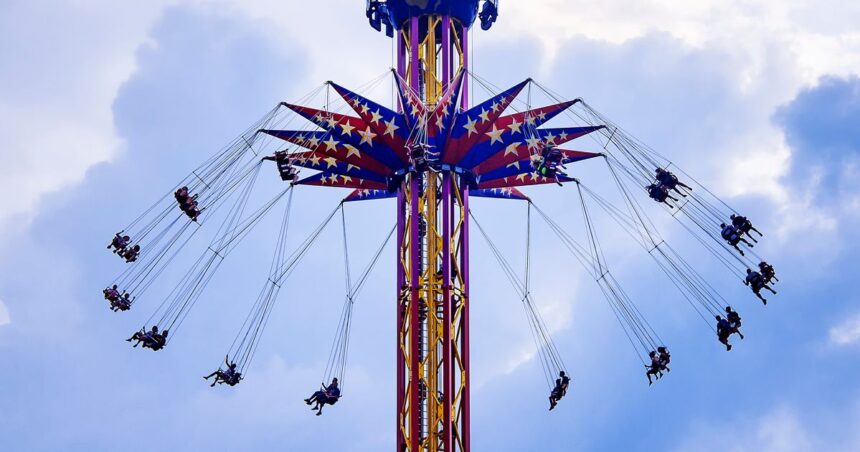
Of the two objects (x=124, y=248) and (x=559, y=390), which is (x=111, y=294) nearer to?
(x=124, y=248)

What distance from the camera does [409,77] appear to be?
141ft

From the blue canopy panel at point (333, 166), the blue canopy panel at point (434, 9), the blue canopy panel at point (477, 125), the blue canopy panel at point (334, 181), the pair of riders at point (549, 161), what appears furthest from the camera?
the blue canopy panel at point (334, 181)

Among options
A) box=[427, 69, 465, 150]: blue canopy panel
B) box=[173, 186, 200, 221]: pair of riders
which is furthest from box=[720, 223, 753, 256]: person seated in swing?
box=[173, 186, 200, 221]: pair of riders

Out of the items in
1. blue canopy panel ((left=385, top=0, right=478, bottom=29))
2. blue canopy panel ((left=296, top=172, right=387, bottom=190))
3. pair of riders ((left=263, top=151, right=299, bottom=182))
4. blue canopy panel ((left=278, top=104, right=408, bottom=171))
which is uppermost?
blue canopy panel ((left=385, top=0, right=478, bottom=29))

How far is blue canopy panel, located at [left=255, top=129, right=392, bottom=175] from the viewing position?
41.0m

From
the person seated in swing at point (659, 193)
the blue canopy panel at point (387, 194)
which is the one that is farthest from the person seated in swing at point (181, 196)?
the person seated in swing at point (659, 193)

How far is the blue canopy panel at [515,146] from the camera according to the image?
133ft

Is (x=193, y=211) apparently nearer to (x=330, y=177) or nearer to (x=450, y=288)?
(x=330, y=177)

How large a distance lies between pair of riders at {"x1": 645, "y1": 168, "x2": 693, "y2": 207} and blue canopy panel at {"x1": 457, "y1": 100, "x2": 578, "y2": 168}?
368 centimetres

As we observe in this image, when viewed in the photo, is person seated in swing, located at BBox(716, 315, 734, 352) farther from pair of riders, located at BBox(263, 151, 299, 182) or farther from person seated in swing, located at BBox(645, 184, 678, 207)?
pair of riders, located at BBox(263, 151, 299, 182)

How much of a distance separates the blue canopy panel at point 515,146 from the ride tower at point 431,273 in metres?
0.85

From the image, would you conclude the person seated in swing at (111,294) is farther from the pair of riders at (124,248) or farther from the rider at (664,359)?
the rider at (664,359)

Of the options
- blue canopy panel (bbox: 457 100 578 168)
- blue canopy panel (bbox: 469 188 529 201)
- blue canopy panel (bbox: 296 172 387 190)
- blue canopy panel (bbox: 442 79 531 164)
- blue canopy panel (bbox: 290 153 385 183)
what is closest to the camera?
blue canopy panel (bbox: 442 79 531 164)

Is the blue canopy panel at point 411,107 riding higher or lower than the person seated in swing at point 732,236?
higher
